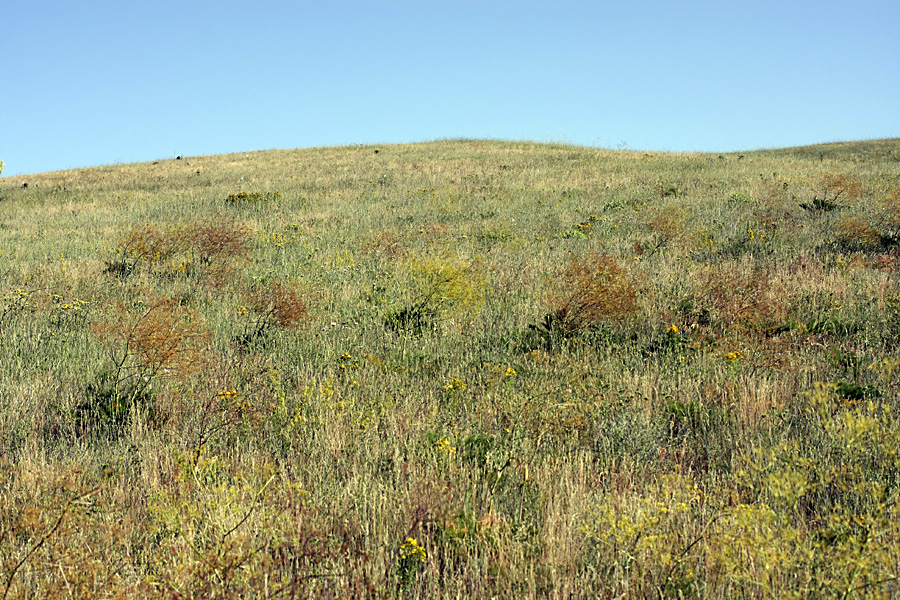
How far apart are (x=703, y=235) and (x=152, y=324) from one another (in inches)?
370

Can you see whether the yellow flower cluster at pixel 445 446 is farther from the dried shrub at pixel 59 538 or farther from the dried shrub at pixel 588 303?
the dried shrub at pixel 588 303

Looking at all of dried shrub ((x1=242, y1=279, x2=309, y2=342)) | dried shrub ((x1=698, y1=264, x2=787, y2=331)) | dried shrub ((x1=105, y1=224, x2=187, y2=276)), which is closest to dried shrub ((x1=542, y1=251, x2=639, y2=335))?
dried shrub ((x1=698, y1=264, x2=787, y2=331))

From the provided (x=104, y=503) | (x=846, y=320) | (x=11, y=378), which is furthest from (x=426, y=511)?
(x=846, y=320)

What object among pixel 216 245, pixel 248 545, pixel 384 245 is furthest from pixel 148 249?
pixel 248 545

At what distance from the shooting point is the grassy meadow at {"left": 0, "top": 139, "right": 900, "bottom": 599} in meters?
2.79

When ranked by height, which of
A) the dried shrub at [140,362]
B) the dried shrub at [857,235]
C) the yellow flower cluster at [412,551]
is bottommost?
the yellow flower cluster at [412,551]

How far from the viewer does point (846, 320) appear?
6.29 metres

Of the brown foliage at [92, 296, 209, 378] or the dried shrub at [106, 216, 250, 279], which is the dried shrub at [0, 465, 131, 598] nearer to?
the brown foliage at [92, 296, 209, 378]

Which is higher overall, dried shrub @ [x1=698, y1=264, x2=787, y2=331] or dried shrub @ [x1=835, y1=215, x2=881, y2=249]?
dried shrub @ [x1=835, y1=215, x2=881, y2=249]

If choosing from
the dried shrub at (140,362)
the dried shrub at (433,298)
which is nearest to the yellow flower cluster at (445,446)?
the dried shrub at (140,362)

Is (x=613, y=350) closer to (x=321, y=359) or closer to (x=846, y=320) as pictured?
(x=846, y=320)

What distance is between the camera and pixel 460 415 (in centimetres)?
460

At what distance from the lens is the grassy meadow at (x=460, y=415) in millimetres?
2787

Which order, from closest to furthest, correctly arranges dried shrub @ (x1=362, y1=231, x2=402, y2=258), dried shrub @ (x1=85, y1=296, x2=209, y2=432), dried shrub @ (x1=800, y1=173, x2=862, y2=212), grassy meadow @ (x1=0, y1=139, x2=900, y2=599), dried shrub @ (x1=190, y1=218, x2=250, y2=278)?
grassy meadow @ (x1=0, y1=139, x2=900, y2=599)
dried shrub @ (x1=85, y1=296, x2=209, y2=432)
dried shrub @ (x1=190, y1=218, x2=250, y2=278)
dried shrub @ (x1=362, y1=231, x2=402, y2=258)
dried shrub @ (x1=800, y1=173, x2=862, y2=212)
